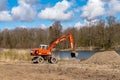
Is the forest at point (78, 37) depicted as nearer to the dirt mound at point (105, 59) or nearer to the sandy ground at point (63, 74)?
the dirt mound at point (105, 59)

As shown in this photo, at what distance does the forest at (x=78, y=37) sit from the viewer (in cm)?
8675

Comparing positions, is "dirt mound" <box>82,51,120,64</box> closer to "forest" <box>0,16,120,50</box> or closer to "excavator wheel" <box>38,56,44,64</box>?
"excavator wheel" <box>38,56,44,64</box>

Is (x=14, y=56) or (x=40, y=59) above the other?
(x=14, y=56)

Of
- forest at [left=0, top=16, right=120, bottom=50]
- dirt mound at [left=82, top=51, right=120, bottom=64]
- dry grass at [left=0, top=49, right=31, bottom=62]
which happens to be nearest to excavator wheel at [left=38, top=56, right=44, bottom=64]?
dirt mound at [left=82, top=51, right=120, bottom=64]

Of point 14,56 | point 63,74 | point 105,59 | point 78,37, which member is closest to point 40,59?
point 14,56

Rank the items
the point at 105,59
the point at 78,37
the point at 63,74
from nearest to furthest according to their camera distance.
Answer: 1. the point at 63,74
2. the point at 105,59
3. the point at 78,37

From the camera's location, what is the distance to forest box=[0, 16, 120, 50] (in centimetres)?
8675

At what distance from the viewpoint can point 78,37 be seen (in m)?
95.0

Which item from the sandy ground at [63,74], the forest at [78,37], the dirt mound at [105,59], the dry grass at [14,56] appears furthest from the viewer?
the forest at [78,37]

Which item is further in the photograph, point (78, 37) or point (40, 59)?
point (78, 37)

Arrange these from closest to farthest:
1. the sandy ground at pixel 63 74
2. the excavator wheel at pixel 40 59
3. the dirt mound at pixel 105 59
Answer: the sandy ground at pixel 63 74 < the dirt mound at pixel 105 59 < the excavator wheel at pixel 40 59

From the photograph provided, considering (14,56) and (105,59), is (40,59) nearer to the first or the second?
(14,56)

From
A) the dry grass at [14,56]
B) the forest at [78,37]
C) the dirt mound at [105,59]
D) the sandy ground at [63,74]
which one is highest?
the forest at [78,37]

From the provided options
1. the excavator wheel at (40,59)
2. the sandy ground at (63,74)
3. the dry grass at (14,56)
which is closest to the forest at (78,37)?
the dry grass at (14,56)
